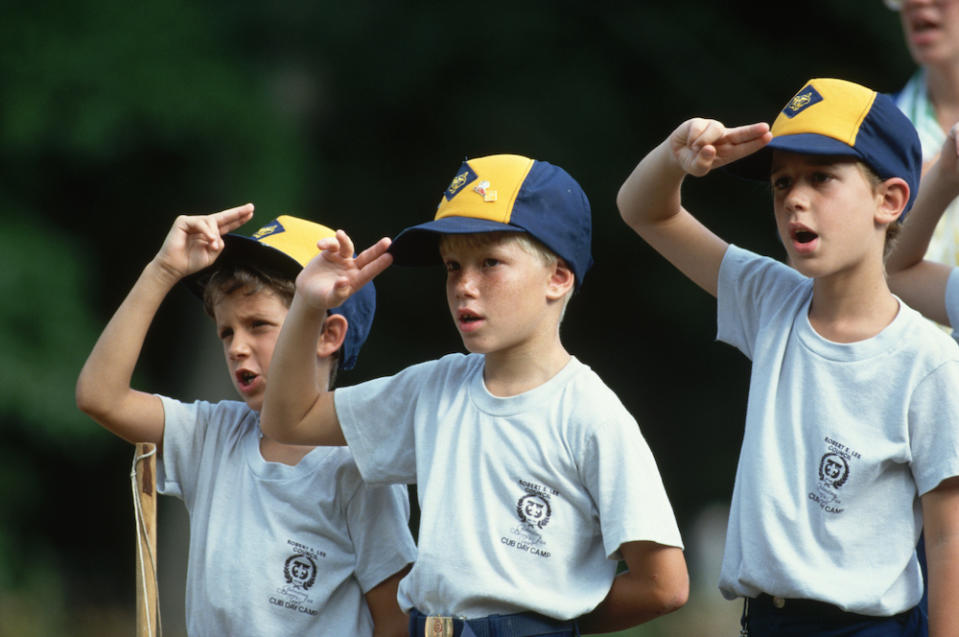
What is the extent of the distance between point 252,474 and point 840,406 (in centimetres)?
144

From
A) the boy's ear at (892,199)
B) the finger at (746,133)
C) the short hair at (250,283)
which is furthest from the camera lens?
the short hair at (250,283)

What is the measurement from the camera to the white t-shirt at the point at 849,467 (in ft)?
9.37

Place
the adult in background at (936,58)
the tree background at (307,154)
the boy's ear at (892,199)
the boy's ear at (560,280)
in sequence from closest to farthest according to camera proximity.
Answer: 1. the boy's ear at (892,199)
2. the boy's ear at (560,280)
3. the adult in background at (936,58)
4. the tree background at (307,154)

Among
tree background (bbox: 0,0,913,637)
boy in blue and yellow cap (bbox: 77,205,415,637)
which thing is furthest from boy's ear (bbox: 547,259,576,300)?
tree background (bbox: 0,0,913,637)

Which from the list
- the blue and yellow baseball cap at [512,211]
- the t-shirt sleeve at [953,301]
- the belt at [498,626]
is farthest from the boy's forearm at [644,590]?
the t-shirt sleeve at [953,301]

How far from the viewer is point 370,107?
9.20 meters

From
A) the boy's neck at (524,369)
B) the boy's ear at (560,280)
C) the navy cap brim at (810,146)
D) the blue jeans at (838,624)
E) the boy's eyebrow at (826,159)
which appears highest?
the navy cap brim at (810,146)

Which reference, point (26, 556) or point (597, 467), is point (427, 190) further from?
point (597, 467)

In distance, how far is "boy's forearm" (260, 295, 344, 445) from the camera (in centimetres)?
321

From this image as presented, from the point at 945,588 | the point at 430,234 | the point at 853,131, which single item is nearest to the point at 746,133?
the point at 853,131

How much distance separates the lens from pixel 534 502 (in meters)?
3.00

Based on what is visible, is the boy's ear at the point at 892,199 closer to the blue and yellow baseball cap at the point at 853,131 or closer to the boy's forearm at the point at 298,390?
the blue and yellow baseball cap at the point at 853,131

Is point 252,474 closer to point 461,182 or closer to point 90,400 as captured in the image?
point 90,400

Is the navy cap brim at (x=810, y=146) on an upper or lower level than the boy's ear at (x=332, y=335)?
upper
